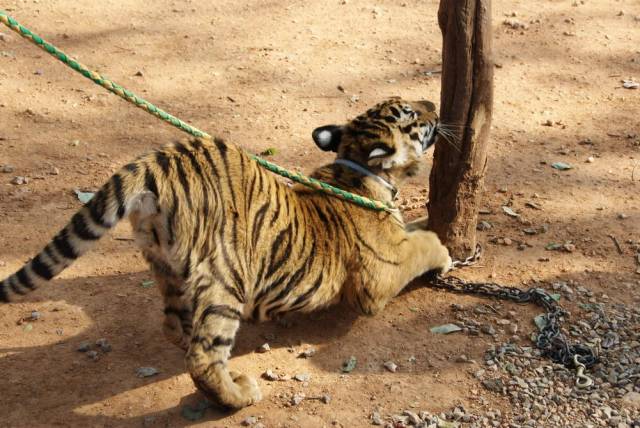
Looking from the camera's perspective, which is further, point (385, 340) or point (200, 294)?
point (385, 340)

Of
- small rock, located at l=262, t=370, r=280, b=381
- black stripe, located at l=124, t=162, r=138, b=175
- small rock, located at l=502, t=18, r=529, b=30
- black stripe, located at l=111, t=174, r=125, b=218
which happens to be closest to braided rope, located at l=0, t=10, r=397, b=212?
black stripe, located at l=124, t=162, r=138, b=175

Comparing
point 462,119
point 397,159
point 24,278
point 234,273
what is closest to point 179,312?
point 234,273

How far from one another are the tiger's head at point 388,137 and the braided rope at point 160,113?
0.29m

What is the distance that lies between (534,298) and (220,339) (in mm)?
2328

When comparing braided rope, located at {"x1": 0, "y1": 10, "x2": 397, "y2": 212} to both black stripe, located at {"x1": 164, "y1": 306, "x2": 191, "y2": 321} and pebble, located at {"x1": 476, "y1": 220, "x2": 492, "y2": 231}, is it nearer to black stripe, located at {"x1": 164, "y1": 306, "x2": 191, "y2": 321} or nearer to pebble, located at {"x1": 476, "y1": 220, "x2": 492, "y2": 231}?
black stripe, located at {"x1": 164, "y1": 306, "x2": 191, "y2": 321}

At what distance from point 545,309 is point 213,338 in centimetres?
238

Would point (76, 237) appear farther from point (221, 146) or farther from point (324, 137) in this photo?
point (324, 137)

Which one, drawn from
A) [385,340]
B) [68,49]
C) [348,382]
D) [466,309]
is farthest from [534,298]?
[68,49]

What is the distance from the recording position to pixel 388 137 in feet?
17.0

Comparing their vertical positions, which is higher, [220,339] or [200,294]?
[200,294]

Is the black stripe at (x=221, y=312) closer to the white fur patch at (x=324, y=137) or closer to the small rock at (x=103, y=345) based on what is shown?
the small rock at (x=103, y=345)

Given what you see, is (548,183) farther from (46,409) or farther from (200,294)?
(46,409)

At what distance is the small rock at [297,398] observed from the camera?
4.59m

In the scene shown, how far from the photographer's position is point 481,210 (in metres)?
6.36
